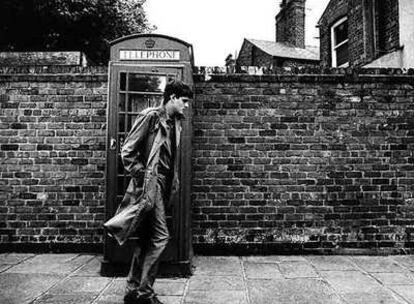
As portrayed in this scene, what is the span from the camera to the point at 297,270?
13.4 ft

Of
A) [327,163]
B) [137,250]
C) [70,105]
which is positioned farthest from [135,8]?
[137,250]

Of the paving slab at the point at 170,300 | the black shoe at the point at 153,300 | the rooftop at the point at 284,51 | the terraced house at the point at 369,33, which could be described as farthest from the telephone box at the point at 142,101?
the rooftop at the point at 284,51

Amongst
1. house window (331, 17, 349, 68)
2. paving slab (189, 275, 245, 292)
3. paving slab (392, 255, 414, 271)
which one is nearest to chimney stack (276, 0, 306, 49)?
house window (331, 17, 349, 68)

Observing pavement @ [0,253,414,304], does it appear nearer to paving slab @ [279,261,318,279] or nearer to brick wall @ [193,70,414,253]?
paving slab @ [279,261,318,279]

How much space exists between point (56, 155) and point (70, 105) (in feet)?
2.42

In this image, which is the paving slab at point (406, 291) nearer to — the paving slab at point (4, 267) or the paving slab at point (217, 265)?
the paving slab at point (217, 265)

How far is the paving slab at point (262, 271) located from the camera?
389 cm

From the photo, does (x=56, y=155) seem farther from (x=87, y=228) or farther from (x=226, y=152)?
(x=226, y=152)

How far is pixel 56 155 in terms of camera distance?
189 inches

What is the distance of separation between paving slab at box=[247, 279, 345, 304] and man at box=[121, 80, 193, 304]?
1.03 meters

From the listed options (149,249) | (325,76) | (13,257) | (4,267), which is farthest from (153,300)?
(325,76)

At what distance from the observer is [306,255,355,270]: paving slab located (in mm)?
4215

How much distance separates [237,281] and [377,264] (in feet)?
6.42

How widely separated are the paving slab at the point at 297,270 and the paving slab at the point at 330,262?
5.1 inches
